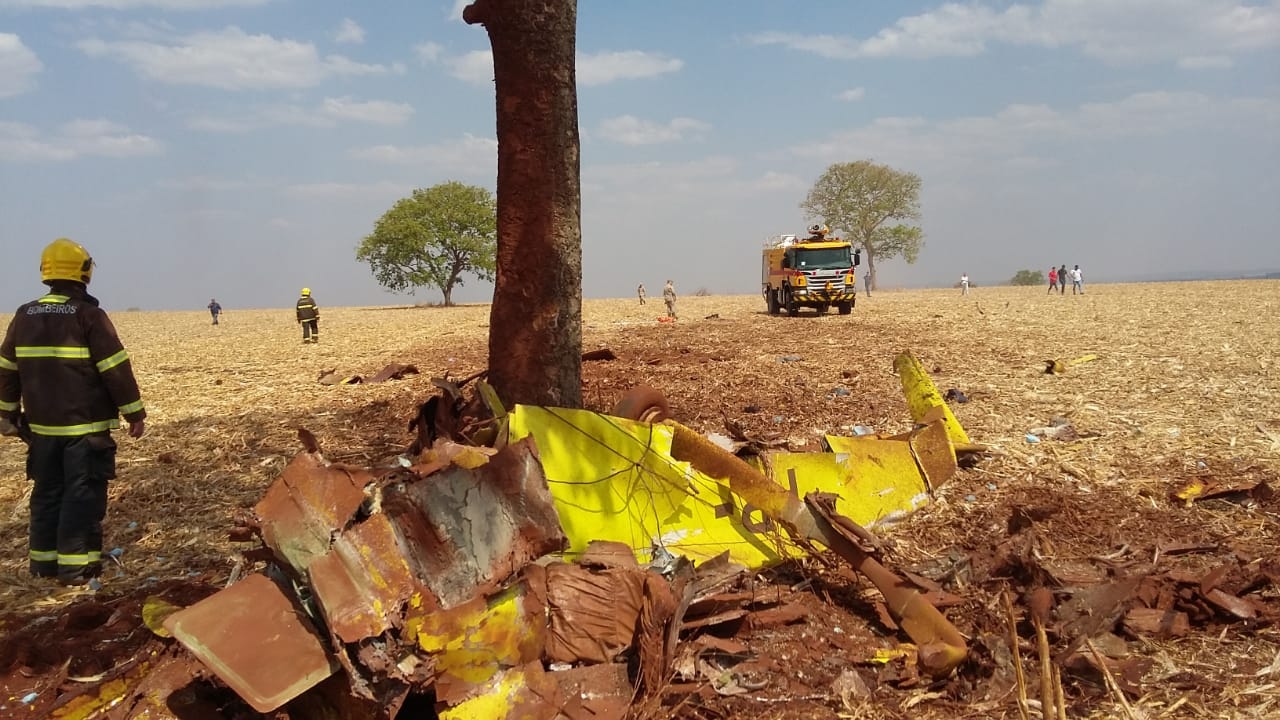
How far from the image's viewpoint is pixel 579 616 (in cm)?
308

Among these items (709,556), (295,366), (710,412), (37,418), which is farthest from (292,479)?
(295,366)

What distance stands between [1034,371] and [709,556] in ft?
25.3

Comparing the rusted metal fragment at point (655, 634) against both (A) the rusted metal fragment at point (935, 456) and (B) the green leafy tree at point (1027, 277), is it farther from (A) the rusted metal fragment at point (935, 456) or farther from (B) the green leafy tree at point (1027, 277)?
(B) the green leafy tree at point (1027, 277)

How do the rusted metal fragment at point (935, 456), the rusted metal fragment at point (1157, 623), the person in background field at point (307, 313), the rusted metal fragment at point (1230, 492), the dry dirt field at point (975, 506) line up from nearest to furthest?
the dry dirt field at point (975, 506)
the rusted metal fragment at point (1157, 623)
the rusted metal fragment at point (1230, 492)
the rusted metal fragment at point (935, 456)
the person in background field at point (307, 313)

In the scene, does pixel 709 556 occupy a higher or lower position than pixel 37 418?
lower

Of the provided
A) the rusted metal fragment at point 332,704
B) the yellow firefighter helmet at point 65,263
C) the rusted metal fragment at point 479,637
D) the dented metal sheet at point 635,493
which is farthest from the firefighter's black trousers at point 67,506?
the rusted metal fragment at point 479,637

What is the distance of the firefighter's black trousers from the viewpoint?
4.43 metres

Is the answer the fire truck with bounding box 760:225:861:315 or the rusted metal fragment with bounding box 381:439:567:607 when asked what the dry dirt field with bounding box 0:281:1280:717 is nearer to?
the rusted metal fragment with bounding box 381:439:567:607

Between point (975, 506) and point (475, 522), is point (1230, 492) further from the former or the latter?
point (475, 522)

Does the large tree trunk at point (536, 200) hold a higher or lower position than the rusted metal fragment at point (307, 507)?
higher

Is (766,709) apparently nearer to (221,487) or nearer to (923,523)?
(923,523)

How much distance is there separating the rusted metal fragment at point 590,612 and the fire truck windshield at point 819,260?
20625 millimetres

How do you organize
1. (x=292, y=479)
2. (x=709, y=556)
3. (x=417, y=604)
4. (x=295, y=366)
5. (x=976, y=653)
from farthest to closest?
(x=295, y=366) → (x=709, y=556) → (x=976, y=653) → (x=292, y=479) → (x=417, y=604)

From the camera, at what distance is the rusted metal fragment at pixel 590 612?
3.05 meters
